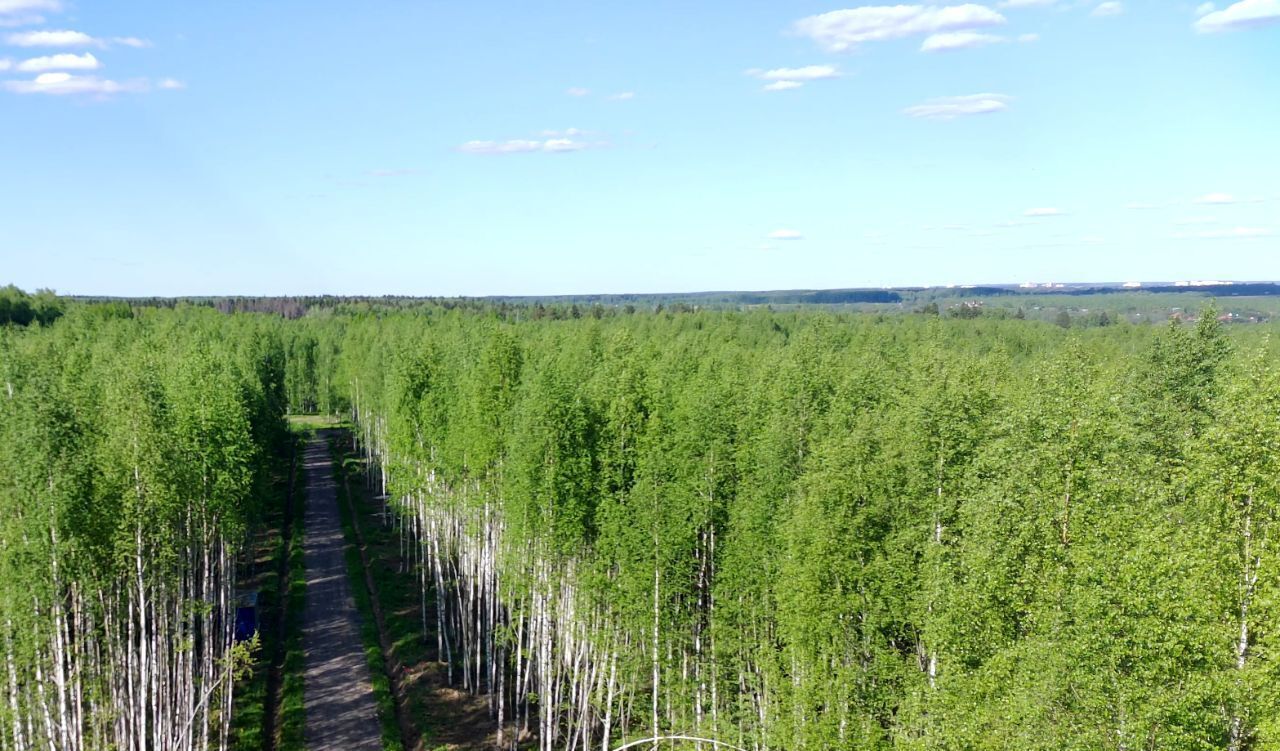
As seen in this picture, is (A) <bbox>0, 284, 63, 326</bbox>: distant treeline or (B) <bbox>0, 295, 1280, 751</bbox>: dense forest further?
(A) <bbox>0, 284, 63, 326</bbox>: distant treeline

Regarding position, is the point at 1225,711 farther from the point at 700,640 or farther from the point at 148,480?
the point at 148,480

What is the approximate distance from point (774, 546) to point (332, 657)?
29325 millimetres

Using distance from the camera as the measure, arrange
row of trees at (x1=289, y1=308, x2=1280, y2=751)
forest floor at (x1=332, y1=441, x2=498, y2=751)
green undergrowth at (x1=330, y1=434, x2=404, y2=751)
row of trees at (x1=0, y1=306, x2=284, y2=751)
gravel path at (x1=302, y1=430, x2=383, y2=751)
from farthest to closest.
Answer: forest floor at (x1=332, y1=441, x2=498, y2=751) → green undergrowth at (x1=330, y1=434, x2=404, y2=751) → gravel path at (x1=302, y1=430, x2=383, y2=751) → row of trees at (x1=0, y1=306, x2=284, y2=751) → row of trees at (x1=289, y1=308, x2=1280, y2=751)

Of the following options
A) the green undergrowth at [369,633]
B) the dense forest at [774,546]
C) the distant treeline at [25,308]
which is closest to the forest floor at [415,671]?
the green undergrowth at [369,633]

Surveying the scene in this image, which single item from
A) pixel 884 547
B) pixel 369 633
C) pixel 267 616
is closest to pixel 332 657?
pixel 369 633

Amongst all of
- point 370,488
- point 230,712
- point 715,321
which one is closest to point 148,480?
point 230,712

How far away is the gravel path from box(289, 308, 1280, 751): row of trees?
5524mm

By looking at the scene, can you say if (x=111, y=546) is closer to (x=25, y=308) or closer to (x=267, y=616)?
(x=267, y=616)

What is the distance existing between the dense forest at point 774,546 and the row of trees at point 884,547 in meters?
0.11

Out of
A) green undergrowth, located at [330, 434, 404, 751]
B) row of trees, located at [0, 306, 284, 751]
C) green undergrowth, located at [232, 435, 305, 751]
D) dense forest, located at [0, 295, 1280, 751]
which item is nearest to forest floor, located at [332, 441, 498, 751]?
green undergrowth, located at [330, 434, 404, 751]

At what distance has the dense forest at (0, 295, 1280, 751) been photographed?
17375 mm

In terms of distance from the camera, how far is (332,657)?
44.2m

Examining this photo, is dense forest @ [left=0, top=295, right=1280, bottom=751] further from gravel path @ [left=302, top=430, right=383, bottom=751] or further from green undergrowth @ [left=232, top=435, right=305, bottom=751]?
gravel path @ [left=302, top=430, right=383, bottom=751]

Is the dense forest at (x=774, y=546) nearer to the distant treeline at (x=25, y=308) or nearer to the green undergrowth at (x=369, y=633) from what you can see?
the green undergrowth at (x=369, y=633)
